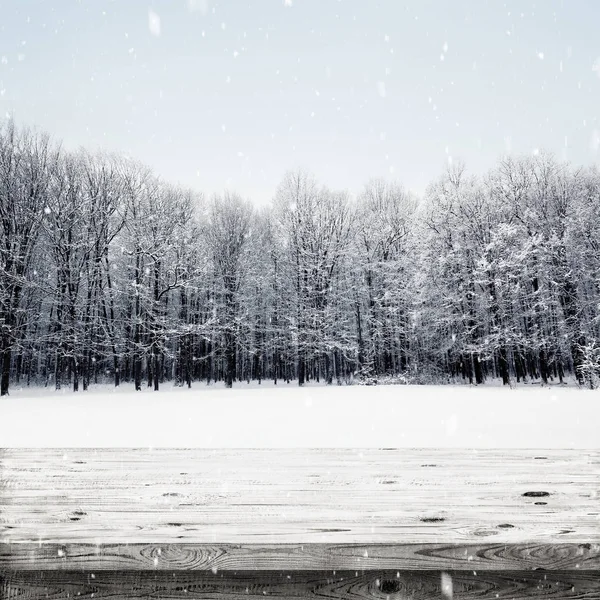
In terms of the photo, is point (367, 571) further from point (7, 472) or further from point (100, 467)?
point (7, 472)

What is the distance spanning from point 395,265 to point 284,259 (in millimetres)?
7462

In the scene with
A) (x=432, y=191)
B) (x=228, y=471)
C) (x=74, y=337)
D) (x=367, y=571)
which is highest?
(x=432, y=191)

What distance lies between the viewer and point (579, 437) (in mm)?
4434

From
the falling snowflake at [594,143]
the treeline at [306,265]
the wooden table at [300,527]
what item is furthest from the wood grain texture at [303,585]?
the falling snowflake at [594,143]

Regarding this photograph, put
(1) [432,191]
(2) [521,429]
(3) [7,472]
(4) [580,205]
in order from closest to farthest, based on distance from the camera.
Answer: (3) [7,472] → (2) [521,429] → (4) [580,205] → (1) [432,191]

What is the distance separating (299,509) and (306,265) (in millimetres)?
28518

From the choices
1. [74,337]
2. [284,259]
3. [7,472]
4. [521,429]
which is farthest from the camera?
[284,259]

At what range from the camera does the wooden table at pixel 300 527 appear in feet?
4.75

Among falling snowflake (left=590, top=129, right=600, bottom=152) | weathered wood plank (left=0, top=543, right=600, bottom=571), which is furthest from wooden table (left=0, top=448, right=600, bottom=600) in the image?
falling snowflake (left=590, top=129, right=600, bottom=152)

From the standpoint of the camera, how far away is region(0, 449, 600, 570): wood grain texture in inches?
58.1

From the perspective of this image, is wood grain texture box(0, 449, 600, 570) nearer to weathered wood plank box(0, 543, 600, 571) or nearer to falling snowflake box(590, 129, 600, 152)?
weathered wood plank box(0, 543, 600, 571)

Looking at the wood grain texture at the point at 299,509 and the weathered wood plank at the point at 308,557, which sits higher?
the wood grain texture at the point at 299,509

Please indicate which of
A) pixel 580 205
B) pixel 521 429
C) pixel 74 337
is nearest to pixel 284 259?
pixel 74 337

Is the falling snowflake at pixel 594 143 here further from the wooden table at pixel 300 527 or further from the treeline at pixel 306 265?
the wooden table at pixel 300 527
